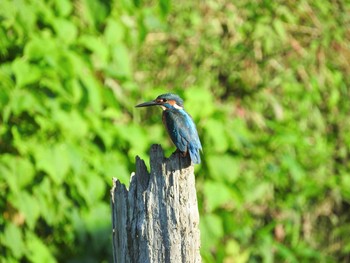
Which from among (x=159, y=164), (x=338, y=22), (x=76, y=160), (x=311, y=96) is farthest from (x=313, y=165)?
(x=159, y=164)

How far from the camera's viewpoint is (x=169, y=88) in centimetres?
609

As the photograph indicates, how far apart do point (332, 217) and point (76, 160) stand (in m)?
3.21

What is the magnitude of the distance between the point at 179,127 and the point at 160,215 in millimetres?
594

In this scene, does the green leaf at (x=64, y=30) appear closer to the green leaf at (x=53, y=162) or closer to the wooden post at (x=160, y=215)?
the green leaf at (x=53, y=162)

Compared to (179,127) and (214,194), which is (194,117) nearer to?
(214,194)

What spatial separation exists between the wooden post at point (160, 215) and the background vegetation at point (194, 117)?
68.0 inches

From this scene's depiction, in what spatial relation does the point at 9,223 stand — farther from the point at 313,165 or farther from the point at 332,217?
the point at 332,217

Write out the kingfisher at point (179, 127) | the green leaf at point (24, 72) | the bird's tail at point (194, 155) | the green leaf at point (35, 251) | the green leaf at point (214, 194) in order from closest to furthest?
the bird's tail at point (194, 155), the kingfisher at point (179, 127), the green leaf at point (24, 72), the green leaf at point (35, 251), the green leaf at point (214, 194)

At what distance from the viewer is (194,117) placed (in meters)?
5.28

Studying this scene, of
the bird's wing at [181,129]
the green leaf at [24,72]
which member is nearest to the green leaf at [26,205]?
the green leaf at [24,72]

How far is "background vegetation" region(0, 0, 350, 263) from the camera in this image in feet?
14.5

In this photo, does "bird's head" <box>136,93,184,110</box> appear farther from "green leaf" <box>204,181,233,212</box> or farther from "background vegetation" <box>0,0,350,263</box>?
"green leaf" <box>204,181,233,212</box>

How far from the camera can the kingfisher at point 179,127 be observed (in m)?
2.89

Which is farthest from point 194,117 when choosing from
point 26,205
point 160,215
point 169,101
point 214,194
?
point 160,215
